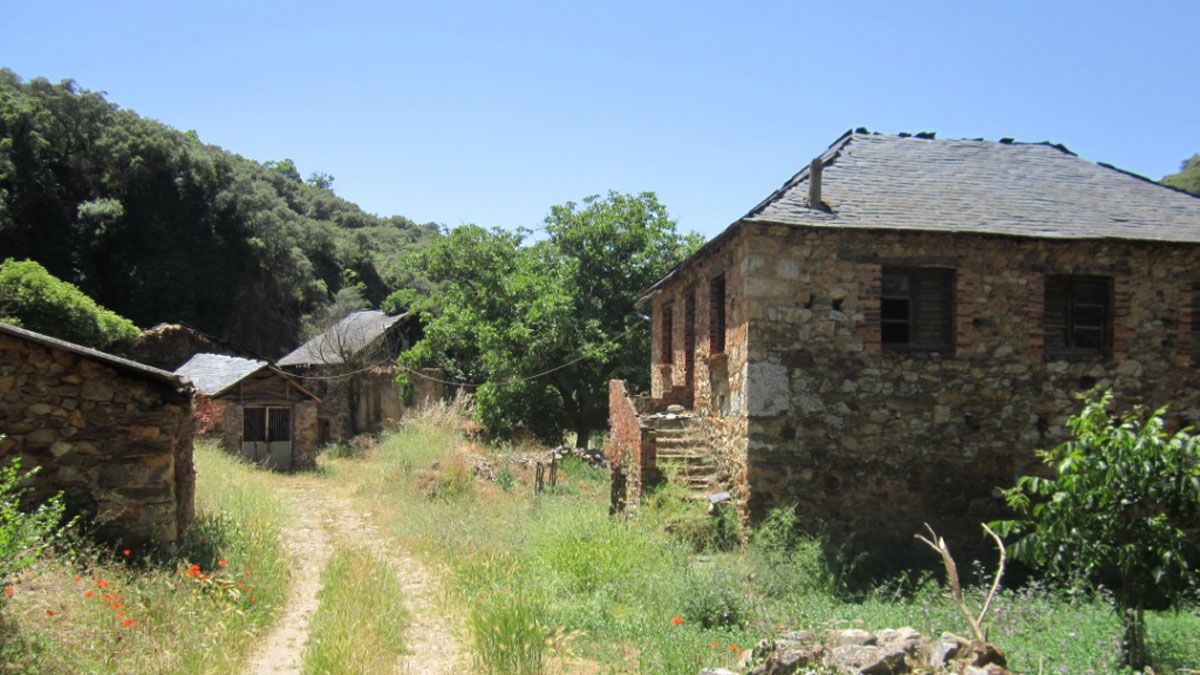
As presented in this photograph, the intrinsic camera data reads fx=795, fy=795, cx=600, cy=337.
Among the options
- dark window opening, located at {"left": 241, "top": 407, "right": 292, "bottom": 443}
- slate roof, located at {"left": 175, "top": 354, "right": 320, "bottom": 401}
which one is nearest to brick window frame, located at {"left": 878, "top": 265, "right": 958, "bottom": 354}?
slate roof, located at {"left": 175, "top": 354, "right": 320, "bottom": 401}

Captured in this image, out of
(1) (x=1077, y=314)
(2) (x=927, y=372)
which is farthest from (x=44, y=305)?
(1) (x=1077, y=314)

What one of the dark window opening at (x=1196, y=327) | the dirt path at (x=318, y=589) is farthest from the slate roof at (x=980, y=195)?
the dirt path at (x=318, y=589)

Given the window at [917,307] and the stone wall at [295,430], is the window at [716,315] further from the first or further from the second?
the stone wall at [295,430]

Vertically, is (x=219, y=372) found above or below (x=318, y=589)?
above

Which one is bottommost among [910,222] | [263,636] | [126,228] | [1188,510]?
[263,636]

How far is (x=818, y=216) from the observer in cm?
1045

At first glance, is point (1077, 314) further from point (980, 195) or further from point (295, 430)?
point (295, 430)

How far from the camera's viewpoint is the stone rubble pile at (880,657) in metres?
5.26

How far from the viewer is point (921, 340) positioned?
36.4 ft

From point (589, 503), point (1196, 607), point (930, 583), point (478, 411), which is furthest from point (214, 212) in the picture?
point (1196, 607)

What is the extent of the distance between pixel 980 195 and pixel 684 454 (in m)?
Answer: 5.89

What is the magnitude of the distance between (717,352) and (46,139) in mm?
28730

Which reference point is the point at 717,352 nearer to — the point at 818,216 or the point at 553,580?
the point at 818,216

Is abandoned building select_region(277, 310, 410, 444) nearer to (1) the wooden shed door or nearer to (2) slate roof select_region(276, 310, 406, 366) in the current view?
(2) slate roof select_region(276, 310, 406, 366)
